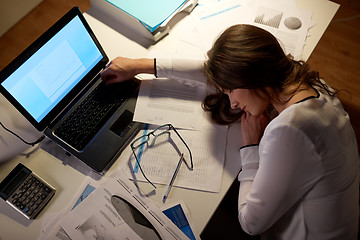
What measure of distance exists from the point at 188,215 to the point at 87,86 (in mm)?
581

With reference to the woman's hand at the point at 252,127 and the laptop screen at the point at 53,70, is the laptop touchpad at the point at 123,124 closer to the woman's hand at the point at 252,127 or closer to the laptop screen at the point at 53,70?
the laptop screen at the point at 53,70

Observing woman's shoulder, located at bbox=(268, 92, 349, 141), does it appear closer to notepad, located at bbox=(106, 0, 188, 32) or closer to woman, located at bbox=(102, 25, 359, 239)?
woman, located at bbox=(102, 25, 359, 239)

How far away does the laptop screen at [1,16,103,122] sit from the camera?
798mm

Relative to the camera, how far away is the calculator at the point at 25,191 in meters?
0.87

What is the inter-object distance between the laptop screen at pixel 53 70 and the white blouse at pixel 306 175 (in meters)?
0.64

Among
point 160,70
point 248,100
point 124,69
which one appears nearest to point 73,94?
point 124,69

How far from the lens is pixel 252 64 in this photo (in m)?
0.79

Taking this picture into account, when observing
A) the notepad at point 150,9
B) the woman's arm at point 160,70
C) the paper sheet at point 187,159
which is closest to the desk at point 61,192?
the paper sheet at point 187,159

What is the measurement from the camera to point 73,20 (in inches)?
34.1

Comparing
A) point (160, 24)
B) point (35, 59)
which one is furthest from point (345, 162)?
point (35, 59)

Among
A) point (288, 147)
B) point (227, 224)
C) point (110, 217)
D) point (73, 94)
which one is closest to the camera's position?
point (288, 147)

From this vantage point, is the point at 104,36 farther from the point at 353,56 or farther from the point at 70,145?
the point at 353,56

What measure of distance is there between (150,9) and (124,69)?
11.9 inches

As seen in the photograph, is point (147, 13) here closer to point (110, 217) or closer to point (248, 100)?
point (248, 100)
